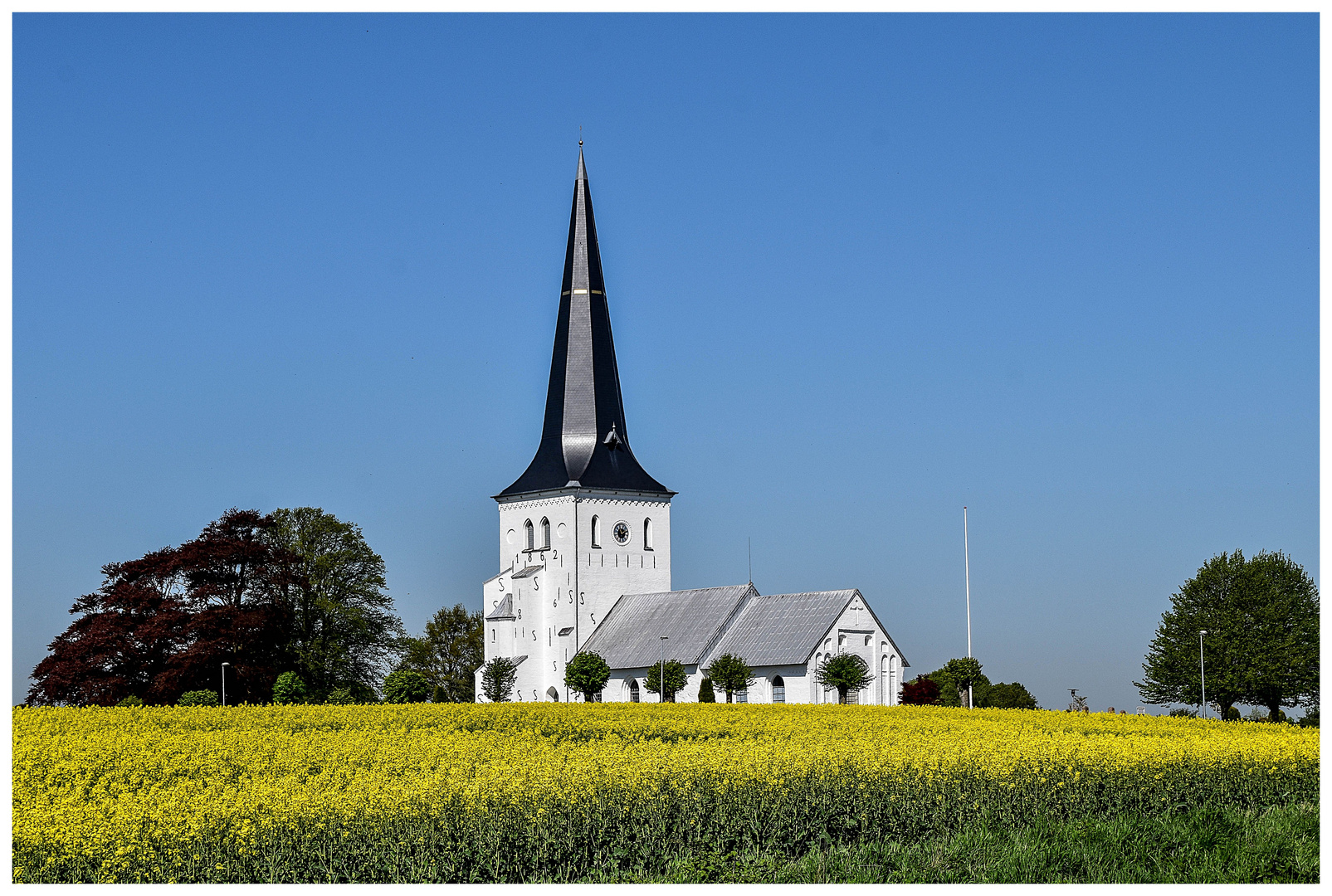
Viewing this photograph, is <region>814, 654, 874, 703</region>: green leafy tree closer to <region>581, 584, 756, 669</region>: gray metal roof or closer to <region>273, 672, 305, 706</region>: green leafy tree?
<region>581, 584, 756, 669</region>: gray metal roof

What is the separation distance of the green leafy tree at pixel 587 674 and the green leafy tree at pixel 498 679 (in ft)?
26.4

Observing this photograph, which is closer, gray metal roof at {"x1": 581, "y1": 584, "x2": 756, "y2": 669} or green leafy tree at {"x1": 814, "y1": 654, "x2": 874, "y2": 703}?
green leafy tree at {"x1": 814, "y1": 654, "x2": 874, "y2": 703}

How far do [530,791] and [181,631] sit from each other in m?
49.6

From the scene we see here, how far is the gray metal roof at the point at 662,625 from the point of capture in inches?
2891

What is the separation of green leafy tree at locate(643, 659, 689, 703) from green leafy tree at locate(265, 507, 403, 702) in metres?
11.8

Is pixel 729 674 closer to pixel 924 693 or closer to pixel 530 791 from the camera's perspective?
pixel 924 693

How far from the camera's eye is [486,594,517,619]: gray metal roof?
269ft

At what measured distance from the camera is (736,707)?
32.4 metres

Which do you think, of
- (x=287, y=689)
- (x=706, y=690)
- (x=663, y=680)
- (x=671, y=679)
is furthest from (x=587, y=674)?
(x=287, y=689)

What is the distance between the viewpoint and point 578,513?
81250 mm

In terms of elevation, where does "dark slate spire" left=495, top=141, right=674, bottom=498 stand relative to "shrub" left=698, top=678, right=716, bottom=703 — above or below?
above

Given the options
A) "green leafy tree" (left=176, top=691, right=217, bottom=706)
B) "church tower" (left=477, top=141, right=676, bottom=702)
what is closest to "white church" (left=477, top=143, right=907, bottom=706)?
"church tower" (left=477, top=141, right=676, bottom=702)
